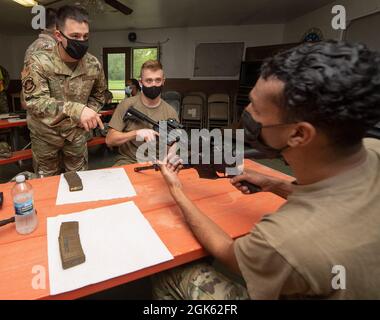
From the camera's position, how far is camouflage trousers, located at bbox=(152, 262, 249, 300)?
90 cm

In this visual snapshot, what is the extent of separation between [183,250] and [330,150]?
557 mm

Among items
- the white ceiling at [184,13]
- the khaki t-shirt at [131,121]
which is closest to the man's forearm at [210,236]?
the khaki t-shirt at [131,121]

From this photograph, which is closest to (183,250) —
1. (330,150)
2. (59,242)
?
(59,242)

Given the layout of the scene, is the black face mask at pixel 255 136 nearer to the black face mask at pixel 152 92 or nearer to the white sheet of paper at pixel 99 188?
the white sheet of paper at pixel 99 188

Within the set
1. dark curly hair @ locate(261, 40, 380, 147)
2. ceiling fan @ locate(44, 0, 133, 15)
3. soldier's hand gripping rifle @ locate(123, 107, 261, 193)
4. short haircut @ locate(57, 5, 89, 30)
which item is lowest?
soldier's hand gripping rifle @ locate(123, 107, 261, 193)

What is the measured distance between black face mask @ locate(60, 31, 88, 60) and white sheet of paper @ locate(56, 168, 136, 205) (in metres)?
0.96

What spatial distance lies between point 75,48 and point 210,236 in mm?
1687

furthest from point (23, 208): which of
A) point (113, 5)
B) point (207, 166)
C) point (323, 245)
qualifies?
point (113, 5)

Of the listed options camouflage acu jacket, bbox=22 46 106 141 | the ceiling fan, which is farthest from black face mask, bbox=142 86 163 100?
the ceiling fan

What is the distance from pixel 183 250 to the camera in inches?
35.0

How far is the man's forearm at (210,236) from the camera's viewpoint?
80 centimetres

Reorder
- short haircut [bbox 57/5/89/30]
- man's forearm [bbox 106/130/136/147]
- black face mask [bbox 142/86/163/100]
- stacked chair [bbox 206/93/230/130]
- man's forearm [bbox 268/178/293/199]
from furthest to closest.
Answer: stacked chair [bbox 206/93/230/130] → black face mask [bbox 142/86/163/100] → man's forearm [bbox 106/130/136/147] → short haircut [bbox 57/5/89/30] → man's forearm [bbox 268/178/293/199]

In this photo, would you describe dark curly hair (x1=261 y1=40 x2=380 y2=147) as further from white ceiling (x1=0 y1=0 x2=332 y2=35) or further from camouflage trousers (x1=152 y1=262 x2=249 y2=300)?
white ceiling (x1=0 y1=0 x2=332 y2=35)

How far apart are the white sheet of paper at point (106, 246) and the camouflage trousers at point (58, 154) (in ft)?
4.50
